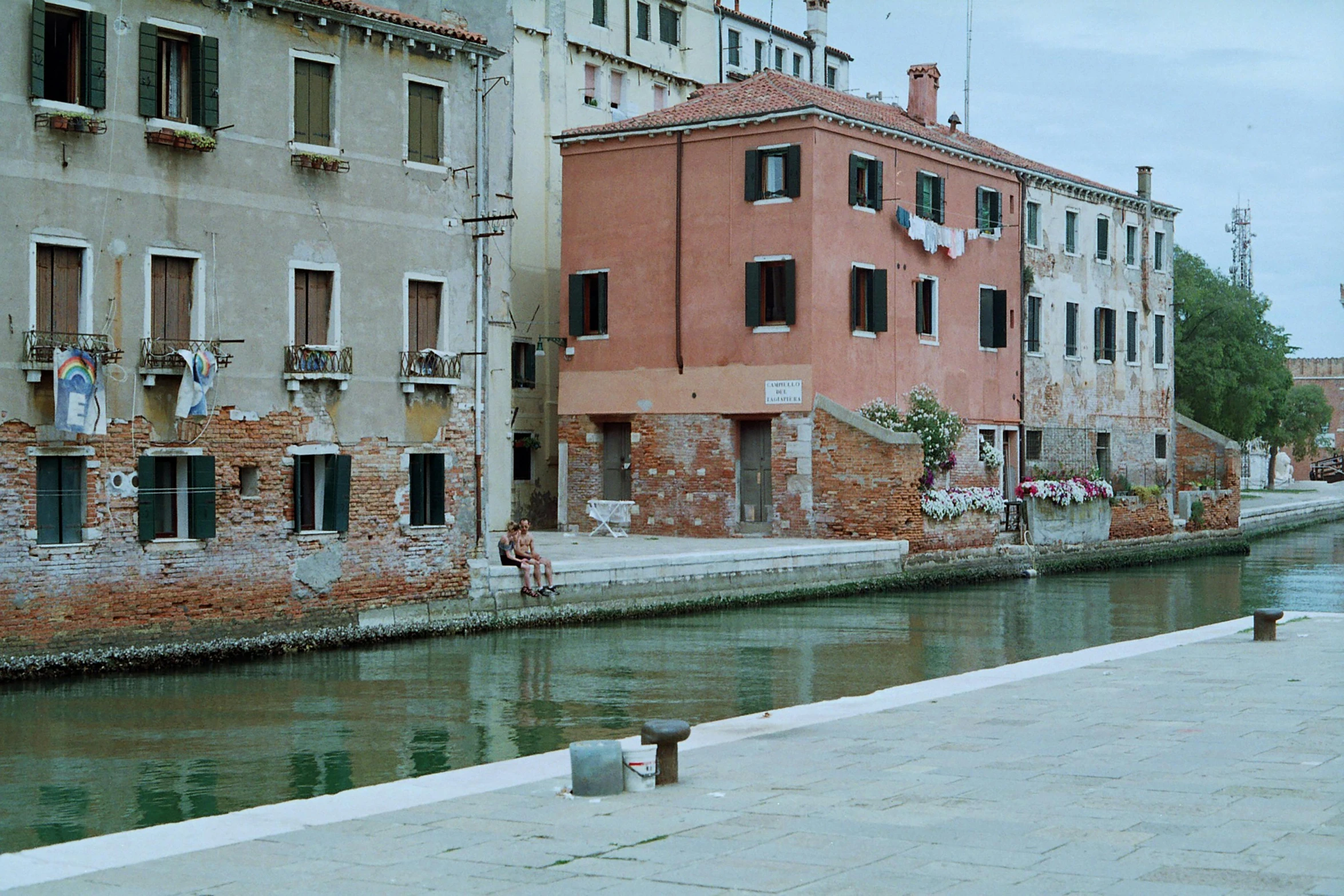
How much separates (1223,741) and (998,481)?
26863mm

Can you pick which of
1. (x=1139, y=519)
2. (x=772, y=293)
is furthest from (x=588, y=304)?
(x=1139, y=519)

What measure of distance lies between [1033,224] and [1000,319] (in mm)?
3743

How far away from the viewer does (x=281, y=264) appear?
69.6 feet

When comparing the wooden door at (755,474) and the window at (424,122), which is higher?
the window at (424,122)

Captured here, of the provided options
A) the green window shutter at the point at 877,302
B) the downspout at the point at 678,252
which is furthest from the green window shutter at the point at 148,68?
the green window shutter at the point at 877,302

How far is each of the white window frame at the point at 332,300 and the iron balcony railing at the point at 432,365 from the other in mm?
1142

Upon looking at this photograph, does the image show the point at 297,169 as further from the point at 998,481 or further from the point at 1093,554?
the point at 1093,554

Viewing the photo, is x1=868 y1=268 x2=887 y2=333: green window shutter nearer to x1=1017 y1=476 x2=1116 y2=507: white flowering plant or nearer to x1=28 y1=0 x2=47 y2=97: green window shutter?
x1=1017 y1=476 x2=1116 y2=507: white flowering plant

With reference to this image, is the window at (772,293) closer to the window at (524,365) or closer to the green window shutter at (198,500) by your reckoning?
the window at (524,365)

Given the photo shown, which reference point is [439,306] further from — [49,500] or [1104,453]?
[1104,453]

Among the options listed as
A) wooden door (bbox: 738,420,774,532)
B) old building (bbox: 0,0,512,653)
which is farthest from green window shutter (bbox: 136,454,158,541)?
wooden door (bbox: 738,420,774,532)

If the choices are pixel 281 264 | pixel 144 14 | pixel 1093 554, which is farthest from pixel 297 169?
pixel 1093 554

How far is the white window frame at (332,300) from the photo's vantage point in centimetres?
2130

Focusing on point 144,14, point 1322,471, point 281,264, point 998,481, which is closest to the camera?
point 144,14
